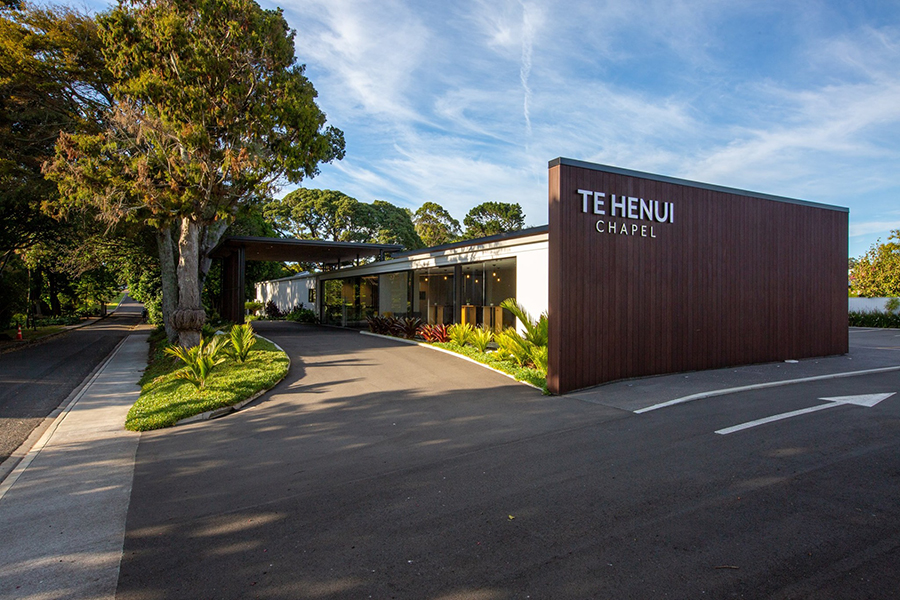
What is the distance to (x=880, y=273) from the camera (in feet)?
104

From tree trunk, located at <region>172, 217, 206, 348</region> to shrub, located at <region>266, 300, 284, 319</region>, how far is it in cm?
2156

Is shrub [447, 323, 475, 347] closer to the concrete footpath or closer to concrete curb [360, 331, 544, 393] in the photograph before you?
concrete curb [360, 331, 544, 393]

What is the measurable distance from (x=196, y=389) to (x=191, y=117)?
628 centimetres

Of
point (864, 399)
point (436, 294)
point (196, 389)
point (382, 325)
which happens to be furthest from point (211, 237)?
point (864, 399)

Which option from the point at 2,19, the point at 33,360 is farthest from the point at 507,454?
the point at 2,19

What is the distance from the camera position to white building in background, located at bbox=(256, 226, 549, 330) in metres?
13.1

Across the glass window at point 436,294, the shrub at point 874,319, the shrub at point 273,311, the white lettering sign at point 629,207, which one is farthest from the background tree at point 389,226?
the white lettering sign at point 629,207

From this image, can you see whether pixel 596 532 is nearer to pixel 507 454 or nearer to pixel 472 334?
pixel 507 454

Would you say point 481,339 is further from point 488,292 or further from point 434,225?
point 434,225

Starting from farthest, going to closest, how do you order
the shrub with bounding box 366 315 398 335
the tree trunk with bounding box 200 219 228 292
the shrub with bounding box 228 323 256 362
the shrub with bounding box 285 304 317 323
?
the shrub with bounding box 285 304 317 323, the shrub with bounding box 366 315 398 335, the tree trunk with bounding box 200 219 228 292, the shrub with bounding box 228 323 256 362

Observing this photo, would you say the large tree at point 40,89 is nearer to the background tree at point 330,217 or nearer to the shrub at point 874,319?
the background tree at point 330,217

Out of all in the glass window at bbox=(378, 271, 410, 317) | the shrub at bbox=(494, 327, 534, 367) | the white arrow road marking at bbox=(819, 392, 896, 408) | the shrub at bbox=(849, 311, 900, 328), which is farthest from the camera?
the shrub at bbox=(849, 311, 900, 328)

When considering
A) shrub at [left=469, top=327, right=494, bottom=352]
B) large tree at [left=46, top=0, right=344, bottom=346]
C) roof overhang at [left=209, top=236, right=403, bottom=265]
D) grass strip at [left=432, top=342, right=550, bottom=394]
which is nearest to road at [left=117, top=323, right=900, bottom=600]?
grass strip at [left=432, top=342, right=550, bottom=394]

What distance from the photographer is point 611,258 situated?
898cm
